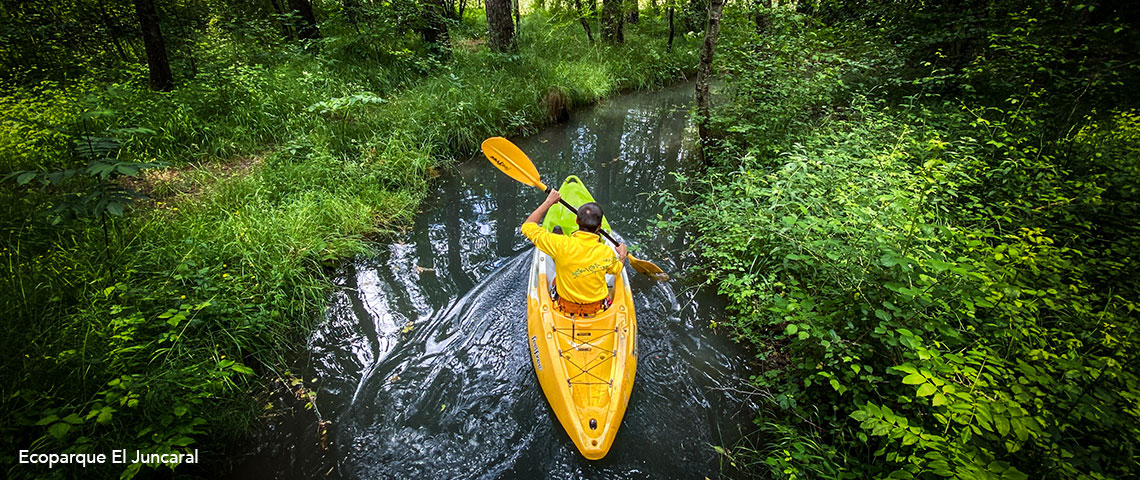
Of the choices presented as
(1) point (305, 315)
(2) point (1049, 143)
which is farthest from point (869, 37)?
(1) point (305, 315)

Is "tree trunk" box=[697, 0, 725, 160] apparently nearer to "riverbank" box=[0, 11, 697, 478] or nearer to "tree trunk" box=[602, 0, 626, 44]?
"riverbank" box=[0, 11, 697, 478]

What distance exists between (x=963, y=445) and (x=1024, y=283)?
1.26 meters

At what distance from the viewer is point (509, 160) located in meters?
4.70

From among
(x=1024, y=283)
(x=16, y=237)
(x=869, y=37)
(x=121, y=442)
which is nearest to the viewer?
(x=121, y=442)

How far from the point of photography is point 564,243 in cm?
307

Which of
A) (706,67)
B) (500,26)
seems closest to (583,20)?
(500,26)

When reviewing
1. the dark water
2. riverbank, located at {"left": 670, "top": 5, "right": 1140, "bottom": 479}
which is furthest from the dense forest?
the dark water

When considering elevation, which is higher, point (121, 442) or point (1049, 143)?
point (1049, 143)

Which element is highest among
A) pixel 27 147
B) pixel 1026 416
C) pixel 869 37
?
pixel 869 37

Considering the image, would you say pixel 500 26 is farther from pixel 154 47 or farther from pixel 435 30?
pixel 154 47

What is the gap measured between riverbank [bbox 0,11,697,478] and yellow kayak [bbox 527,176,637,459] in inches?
75.1

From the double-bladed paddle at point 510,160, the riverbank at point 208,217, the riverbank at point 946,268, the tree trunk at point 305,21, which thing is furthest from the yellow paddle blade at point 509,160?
the tree trunk at point 305,21

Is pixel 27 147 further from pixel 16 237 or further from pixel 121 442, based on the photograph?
pixel 121 442

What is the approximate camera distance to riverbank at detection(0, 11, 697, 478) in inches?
91.2
